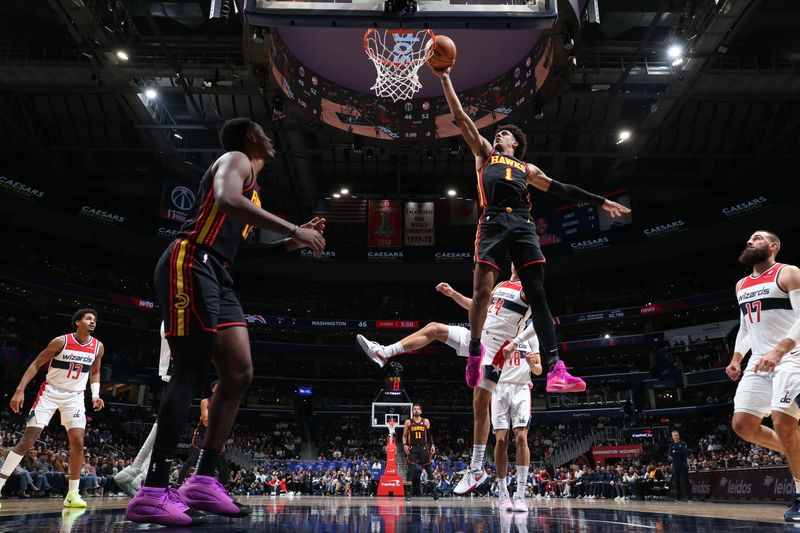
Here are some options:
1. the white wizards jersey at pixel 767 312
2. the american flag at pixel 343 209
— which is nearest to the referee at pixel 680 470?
the white wizards jersey at pixel 767 312

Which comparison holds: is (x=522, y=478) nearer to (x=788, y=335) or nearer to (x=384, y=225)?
(x=788, y=335)

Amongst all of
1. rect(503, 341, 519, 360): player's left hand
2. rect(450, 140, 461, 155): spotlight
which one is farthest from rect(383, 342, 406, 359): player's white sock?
rect(450, 140, 461, 155): spotlight

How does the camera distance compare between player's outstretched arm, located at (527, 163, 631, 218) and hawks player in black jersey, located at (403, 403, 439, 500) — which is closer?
player's outstretched arm, located at (527, 163, 631, 218)

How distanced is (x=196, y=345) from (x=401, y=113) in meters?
13.6

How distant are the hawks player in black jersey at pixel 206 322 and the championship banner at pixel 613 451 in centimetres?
2534

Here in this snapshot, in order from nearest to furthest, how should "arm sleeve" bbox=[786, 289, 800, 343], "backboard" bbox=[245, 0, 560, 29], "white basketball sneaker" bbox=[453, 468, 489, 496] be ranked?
"arm sleeve" bbox=[786, 289, 800, 343], "white basketball sneaker" bbox=[453, 468, 489, 496], "backboard" bbox=[245, 0, 560, 29]

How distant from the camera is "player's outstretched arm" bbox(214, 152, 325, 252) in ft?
9.57

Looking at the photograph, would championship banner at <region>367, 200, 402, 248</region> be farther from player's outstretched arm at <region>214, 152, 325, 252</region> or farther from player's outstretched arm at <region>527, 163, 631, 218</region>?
player's outstretched arm at <region>214, 152, 325, 252</region>

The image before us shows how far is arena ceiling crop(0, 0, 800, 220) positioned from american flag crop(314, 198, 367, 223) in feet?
2.52

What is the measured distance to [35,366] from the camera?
6375 millimetres

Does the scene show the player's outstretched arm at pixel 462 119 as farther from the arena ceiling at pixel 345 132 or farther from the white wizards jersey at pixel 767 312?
the arena ceiling at pixel 345 132

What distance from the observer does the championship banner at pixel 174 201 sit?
83.3 ft

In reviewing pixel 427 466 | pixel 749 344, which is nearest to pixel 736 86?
pixel 427 466

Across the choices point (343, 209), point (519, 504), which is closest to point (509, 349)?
point (519, 504)
